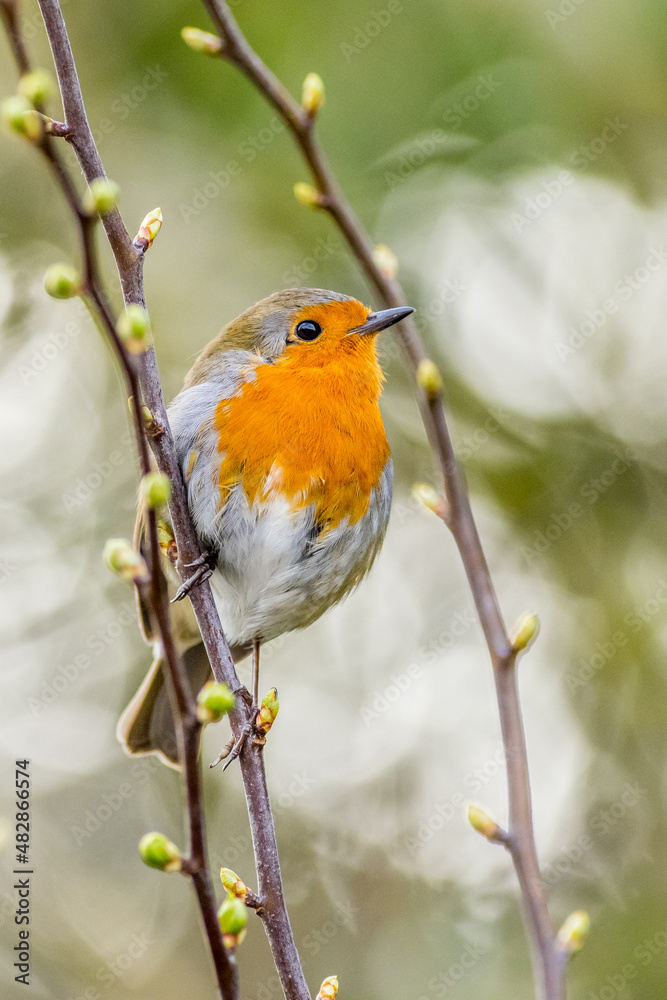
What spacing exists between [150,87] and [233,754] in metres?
4.29

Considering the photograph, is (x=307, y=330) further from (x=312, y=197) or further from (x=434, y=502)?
(x=434, y=502)

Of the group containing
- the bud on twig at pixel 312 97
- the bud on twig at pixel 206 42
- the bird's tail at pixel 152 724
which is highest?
the bud on twig at pixel 206 42

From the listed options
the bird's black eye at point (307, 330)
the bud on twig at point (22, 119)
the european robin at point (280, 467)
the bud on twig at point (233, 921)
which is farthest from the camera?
the bird's black eye at point (307, 330)

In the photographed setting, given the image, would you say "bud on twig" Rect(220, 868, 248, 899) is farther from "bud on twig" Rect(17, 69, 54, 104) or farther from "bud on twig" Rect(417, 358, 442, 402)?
"bud on twig" Rect(17, 69, 54, 104)

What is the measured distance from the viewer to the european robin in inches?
130

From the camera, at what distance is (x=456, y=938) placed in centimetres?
536

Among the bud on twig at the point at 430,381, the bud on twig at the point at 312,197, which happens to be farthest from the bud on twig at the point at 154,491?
the bud on twig at the point at 312,197

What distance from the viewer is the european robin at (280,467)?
130 inches

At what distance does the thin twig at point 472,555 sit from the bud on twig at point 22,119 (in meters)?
0.62

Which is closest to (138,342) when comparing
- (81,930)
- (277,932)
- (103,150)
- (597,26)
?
(277,932)

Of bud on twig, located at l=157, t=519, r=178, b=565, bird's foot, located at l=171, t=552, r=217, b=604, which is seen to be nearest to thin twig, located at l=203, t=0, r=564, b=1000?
bird's foot, located at l=171, t=552, r=217, b=604

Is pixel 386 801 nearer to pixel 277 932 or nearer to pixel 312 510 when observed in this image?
pixel 312 510

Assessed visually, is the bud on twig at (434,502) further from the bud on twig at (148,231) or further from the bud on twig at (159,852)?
the bud on twig at (148,231)

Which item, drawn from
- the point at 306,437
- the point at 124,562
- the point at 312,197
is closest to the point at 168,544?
the point at 306,437
